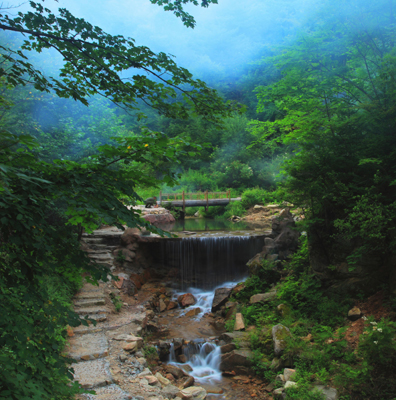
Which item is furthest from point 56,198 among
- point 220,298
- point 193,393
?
point 220,298

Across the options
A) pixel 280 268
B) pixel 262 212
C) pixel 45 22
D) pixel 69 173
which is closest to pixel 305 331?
pixel 280 268

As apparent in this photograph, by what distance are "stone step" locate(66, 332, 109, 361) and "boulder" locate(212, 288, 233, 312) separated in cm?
354

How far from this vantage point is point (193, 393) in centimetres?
448

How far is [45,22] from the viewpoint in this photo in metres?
2.22

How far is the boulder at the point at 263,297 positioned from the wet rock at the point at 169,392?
10.2 ft

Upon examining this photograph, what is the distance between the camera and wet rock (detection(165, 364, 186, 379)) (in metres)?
5.19

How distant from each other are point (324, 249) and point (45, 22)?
6.19m

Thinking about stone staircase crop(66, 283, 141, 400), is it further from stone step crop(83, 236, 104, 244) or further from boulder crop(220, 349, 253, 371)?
stone step crop(83, 236, 104, 244)

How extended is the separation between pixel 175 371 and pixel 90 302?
2.27 metres

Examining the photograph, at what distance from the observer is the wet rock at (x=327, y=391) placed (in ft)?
12.1

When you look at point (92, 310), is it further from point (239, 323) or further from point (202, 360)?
point (239, 323)

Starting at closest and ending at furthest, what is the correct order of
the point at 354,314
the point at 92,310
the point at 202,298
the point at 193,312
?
1. the point at 354,314
2. the point at 92,310
3. the point at 193,312
4. the point at 202,298

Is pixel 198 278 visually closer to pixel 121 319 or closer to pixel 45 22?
pixel 121 319

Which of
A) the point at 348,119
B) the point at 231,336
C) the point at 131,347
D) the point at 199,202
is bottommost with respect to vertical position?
the point at 231,336
